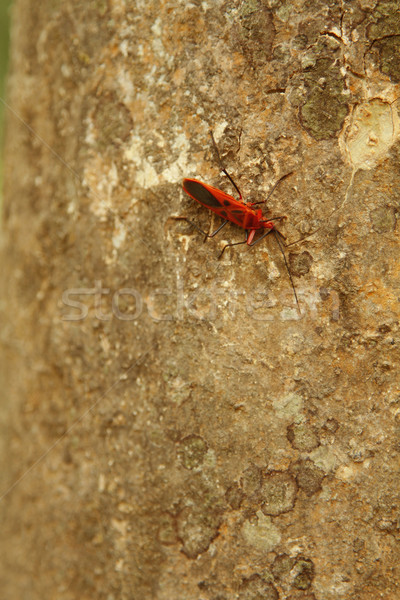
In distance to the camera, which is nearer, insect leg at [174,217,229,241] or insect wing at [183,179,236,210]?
insect wing at [183,179,236,210]

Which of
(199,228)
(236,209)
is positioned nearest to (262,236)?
(236,209)

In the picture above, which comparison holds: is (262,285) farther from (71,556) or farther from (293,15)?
(71,556)

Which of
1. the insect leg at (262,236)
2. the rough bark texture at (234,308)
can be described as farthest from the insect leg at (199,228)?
the insect leg at (262,236)

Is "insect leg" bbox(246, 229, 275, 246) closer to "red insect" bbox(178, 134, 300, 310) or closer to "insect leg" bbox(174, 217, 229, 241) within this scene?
"red insect" bbox(178, 134, 300, 310)

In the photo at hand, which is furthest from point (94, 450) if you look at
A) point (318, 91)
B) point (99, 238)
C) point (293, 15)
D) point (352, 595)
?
point (293, 15)

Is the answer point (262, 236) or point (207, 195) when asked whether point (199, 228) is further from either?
point (262, 236)

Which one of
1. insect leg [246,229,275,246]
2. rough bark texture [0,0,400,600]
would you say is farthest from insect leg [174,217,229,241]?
insect leg [246,229,275,246]
